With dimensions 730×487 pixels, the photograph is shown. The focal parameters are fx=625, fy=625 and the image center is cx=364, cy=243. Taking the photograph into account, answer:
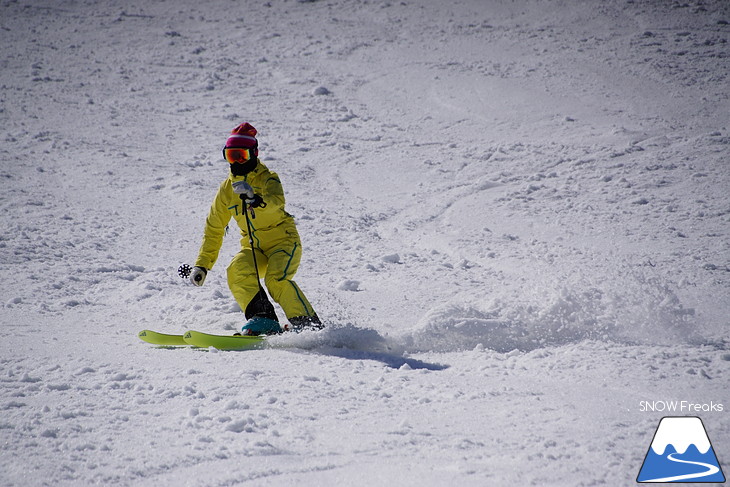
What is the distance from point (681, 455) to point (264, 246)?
344 cm

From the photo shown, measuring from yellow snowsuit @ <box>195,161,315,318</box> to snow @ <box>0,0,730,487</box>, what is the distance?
53cm

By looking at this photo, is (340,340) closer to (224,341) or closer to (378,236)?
(224,341)

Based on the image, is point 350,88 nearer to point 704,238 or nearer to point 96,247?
point 96,247

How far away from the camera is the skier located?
5.01 meters

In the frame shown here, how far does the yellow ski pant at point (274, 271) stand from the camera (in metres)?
5.02

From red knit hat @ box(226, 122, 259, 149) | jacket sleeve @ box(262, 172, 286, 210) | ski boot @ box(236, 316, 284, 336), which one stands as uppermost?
red knit hat @ box(226, 122, 259, 149)

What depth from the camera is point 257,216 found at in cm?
512

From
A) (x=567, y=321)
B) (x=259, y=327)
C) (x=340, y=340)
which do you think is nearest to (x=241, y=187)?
(x=259, y=327)

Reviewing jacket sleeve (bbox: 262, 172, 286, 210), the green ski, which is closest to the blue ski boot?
the green ski

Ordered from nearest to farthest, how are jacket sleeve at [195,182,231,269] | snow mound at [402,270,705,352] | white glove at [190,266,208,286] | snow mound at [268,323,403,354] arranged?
snow mound at [402,270,705,352] < snow mound at [268,323,403,354] < white glove at [190,266,208,286] < jacket sleeve at [195,182,231,269]

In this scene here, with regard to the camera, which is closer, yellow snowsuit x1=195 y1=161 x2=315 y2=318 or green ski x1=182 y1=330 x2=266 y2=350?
green ski x1=182 y1=330 x2=266 y2=350

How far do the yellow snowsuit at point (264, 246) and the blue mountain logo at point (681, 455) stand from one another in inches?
108

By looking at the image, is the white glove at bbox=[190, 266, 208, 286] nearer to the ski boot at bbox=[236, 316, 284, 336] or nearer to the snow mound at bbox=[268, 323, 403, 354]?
the ski boot at bbox=[236, 316, 284, 336]

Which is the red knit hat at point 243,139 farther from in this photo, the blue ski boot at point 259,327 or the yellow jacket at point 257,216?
the blue ski boot at point 259,327
